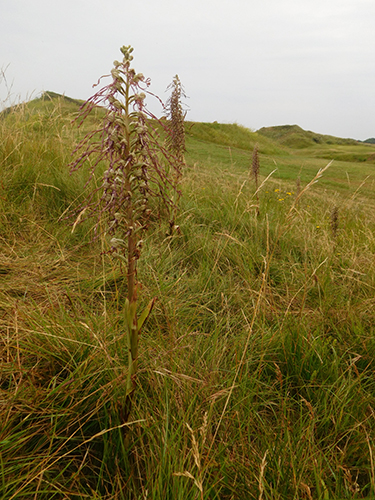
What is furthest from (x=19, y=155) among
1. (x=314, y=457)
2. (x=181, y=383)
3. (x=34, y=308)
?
(x=314, y=457)

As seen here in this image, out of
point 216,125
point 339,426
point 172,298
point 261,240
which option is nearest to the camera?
point 339,426

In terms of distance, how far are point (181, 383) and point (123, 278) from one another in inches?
45.6

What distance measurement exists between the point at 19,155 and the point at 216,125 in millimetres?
18958

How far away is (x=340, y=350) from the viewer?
2.04 metres

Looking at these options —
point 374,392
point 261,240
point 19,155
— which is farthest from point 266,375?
point 19,155

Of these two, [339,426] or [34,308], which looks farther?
[34,308]

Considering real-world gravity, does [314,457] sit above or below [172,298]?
below

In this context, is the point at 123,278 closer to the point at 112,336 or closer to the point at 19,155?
the point at 112,336

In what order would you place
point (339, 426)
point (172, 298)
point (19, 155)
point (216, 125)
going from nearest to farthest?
point (339, 426)
point (172, 298)
point (19, 155)
point (216, 125)

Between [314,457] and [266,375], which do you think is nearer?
[314,457]

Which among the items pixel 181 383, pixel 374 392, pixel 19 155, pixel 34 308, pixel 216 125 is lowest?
pixel 374 392

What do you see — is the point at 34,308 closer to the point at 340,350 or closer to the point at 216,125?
the point at 340,350

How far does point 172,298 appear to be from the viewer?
7.64 feet

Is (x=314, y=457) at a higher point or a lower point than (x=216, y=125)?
lower
